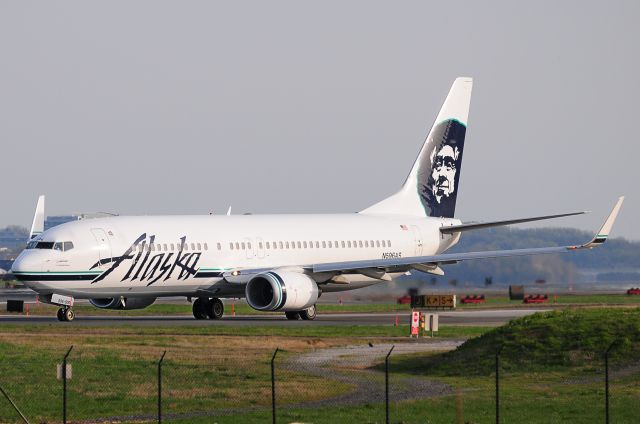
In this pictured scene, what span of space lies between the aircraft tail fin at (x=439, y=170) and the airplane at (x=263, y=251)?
2.1 inches

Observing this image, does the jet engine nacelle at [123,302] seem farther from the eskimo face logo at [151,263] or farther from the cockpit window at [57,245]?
the cockpit window at [57,245]

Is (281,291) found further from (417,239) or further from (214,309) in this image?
(417,239)

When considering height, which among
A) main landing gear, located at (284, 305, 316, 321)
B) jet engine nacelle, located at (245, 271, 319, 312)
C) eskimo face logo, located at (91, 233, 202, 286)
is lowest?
main landing gear, located at (284, 305, 316, 321)

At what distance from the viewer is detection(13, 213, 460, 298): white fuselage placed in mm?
53531

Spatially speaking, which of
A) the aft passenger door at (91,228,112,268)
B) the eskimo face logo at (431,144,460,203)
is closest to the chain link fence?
the aft passenger door at (91,228,112,268)

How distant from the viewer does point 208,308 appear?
60312mm

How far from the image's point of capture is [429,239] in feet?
219

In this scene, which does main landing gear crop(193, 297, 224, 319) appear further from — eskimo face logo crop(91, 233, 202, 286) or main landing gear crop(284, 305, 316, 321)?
eskimo face logo crop(91, 233, 202, 286)

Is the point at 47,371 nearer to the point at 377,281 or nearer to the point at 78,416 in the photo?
the point at 78,416

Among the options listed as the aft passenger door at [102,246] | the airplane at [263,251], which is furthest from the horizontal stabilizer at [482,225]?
the aft passenger door at [102,246]

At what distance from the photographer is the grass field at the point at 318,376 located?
29.5 m

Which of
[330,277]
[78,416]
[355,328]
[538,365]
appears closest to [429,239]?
[330,277]

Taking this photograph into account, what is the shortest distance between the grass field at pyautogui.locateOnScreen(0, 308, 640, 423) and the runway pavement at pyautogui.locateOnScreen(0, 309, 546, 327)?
7.62 meters

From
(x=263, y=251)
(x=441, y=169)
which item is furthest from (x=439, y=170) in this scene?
(x=263, y=251)
